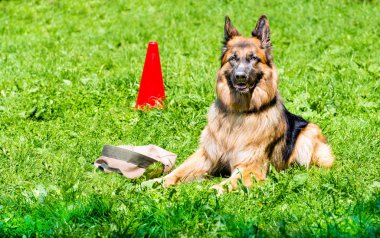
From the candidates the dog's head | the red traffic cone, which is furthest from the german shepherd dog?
the red traffic cone

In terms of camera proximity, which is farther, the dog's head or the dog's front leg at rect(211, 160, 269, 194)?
the dog's head

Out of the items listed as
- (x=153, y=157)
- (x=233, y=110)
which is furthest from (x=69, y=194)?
(x=233, y=110)

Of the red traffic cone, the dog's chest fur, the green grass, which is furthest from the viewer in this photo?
the red traffic cone

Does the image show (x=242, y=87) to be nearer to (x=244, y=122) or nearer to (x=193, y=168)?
(x=244, y=122)

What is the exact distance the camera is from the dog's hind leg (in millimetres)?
6590

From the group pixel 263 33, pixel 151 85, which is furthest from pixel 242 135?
pixel 151 85

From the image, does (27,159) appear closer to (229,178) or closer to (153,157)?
(153,157)

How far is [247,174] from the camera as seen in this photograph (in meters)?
6.12

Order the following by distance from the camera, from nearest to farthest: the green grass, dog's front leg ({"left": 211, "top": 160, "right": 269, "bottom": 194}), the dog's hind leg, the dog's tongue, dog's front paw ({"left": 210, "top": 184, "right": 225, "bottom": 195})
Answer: the green grass
dog's front paw ({"left": 210, "top": 184, "right": 225, "bottom": 195})
dog's front leg ({"left": 211, "top": 160, "right": 269, "bottom": 194})
the dog's tongue
the dog's hind leg

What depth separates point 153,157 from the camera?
6598mm

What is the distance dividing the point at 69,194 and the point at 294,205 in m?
1.77

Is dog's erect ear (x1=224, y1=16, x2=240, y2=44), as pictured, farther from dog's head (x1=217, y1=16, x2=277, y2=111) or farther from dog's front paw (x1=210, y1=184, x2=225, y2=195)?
dog's front paw (x1=210, y1=184, x2=225, y2=195)

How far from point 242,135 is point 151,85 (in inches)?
85.7

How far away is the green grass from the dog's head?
30.7 inches
